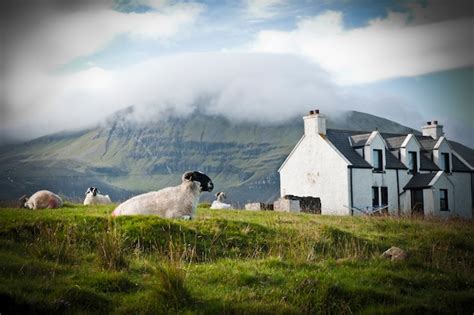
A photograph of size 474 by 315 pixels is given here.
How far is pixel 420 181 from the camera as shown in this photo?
40500 mm

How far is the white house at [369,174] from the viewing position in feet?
125

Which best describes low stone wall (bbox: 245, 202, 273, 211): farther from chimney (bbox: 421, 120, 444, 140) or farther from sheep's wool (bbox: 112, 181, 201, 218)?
chimney (bbox: 421, 120, 444, 140)

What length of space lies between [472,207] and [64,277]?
42068mm

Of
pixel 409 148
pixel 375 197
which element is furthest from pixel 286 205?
pixel 409 148

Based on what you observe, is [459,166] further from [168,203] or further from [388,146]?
[168,203]

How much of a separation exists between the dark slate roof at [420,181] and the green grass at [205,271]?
2507cm

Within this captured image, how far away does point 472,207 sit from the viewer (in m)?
45.0

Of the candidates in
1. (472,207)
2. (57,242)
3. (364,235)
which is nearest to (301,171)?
(472,207)

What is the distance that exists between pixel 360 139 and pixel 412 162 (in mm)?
5050

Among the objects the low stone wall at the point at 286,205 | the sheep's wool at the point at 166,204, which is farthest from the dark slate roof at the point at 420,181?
the sheep's wool at the point at 166,204

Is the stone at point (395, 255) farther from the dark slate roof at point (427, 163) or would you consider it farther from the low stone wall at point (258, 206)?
the dark slate roof at point (427, 163)

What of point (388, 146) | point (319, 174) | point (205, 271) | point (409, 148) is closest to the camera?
point (205, 271)

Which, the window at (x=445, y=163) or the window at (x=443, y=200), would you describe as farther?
the window at (x=445, y=163)

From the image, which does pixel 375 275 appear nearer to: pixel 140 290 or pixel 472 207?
pixel 140 290
